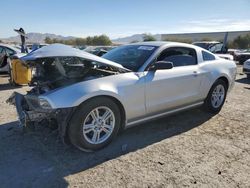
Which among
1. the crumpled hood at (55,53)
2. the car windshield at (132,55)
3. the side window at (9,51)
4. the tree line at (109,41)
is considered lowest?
the tree line at (109,41)

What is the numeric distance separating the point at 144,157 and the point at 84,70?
180 centimetres

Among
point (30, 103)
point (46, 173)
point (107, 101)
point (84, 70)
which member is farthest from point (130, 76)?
point (46, 173)

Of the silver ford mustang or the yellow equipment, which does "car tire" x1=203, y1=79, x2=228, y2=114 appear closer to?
the silver ford mustang

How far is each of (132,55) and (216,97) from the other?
2.25 m

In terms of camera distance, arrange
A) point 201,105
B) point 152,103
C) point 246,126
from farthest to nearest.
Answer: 1. point 201,105
2. point 246,126
3. point 152,103

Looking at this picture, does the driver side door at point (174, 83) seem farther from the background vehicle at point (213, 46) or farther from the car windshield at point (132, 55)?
the background vehicle at point (213, 46)

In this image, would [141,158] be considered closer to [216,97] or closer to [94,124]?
[94,124]

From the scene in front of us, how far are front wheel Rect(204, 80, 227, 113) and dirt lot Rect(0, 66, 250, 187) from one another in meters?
0.55

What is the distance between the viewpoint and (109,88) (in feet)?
12.6

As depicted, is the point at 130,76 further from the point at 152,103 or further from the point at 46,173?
the point at 46,173

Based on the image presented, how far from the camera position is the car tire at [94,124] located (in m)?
3.64

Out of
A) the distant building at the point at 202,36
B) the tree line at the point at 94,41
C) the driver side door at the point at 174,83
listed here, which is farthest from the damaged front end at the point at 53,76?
the tree line at the point at 94,41

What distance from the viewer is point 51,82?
13.9ft

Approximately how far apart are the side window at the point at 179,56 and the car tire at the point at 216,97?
0.79 metres
